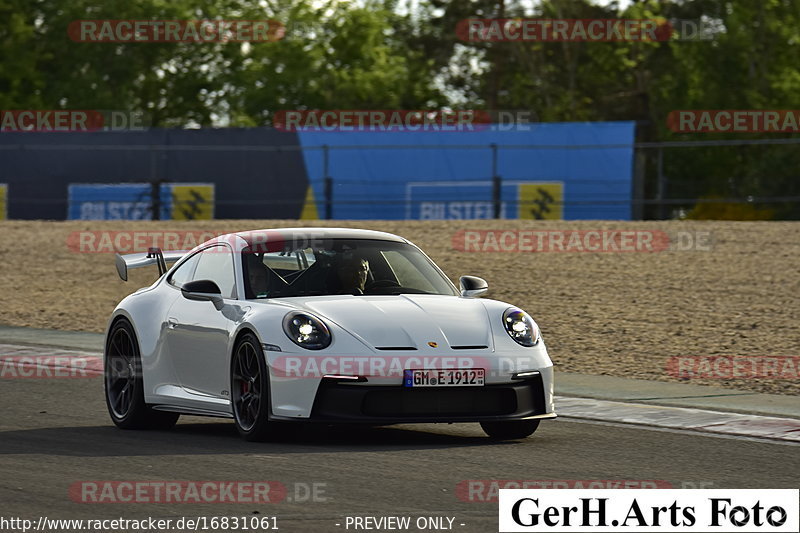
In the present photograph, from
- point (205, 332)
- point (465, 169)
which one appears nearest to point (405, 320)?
point (205, 332)

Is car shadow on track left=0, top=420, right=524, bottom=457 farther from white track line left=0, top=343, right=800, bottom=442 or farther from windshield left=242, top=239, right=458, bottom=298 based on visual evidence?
white track line left=0, top=343, right=800, bottom=442

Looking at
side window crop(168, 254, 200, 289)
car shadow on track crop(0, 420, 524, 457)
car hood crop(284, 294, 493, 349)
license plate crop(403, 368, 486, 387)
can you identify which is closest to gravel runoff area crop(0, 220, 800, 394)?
car shadow on track crop(0, 420, 524, 457)

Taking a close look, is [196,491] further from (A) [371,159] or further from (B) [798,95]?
(B) [798,95]

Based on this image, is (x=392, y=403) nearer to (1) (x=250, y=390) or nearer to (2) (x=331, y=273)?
(1) (x=250, y=390)

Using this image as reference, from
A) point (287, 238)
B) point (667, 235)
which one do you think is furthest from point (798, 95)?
point (287, 238)

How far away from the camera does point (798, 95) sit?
48.0 m

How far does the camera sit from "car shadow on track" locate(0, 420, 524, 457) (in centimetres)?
961

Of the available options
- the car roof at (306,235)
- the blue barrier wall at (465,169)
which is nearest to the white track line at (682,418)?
the car roof at (306,235)

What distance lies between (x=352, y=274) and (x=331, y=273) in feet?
0.45

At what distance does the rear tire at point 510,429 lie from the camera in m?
10.2

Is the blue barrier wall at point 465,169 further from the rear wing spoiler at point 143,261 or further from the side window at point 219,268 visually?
the side window at point 219,268

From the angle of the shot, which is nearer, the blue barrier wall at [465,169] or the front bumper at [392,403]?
the front bumper at [392,403]

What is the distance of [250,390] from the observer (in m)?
9.80

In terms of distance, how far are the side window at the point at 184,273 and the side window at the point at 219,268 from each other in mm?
58
